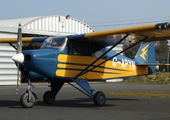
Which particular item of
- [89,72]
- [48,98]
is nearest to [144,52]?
[89,72]

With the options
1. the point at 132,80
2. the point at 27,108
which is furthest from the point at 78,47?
the point at 132,80

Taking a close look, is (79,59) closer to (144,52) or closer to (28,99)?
(28,99)

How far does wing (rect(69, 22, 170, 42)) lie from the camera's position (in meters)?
12.6

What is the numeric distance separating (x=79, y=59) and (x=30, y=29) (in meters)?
17.9

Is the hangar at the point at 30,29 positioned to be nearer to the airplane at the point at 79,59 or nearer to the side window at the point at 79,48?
the airplane at the point at 79,59

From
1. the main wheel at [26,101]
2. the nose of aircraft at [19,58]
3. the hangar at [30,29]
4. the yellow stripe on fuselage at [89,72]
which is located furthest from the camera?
→ the hangar at [30,29]

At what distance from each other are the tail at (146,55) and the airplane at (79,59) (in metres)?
1.42

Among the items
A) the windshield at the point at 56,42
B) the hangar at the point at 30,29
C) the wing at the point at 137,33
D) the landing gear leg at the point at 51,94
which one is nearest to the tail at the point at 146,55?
the wing at the point at 137,33

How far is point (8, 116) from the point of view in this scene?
10.5 metres

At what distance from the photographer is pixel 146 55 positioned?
18203mm

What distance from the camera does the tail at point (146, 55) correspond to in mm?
17641

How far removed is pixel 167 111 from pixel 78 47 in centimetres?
414

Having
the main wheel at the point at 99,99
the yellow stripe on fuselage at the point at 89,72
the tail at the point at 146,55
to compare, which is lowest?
the main wheel at the point at 99,99

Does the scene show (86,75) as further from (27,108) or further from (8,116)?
(8,116)
